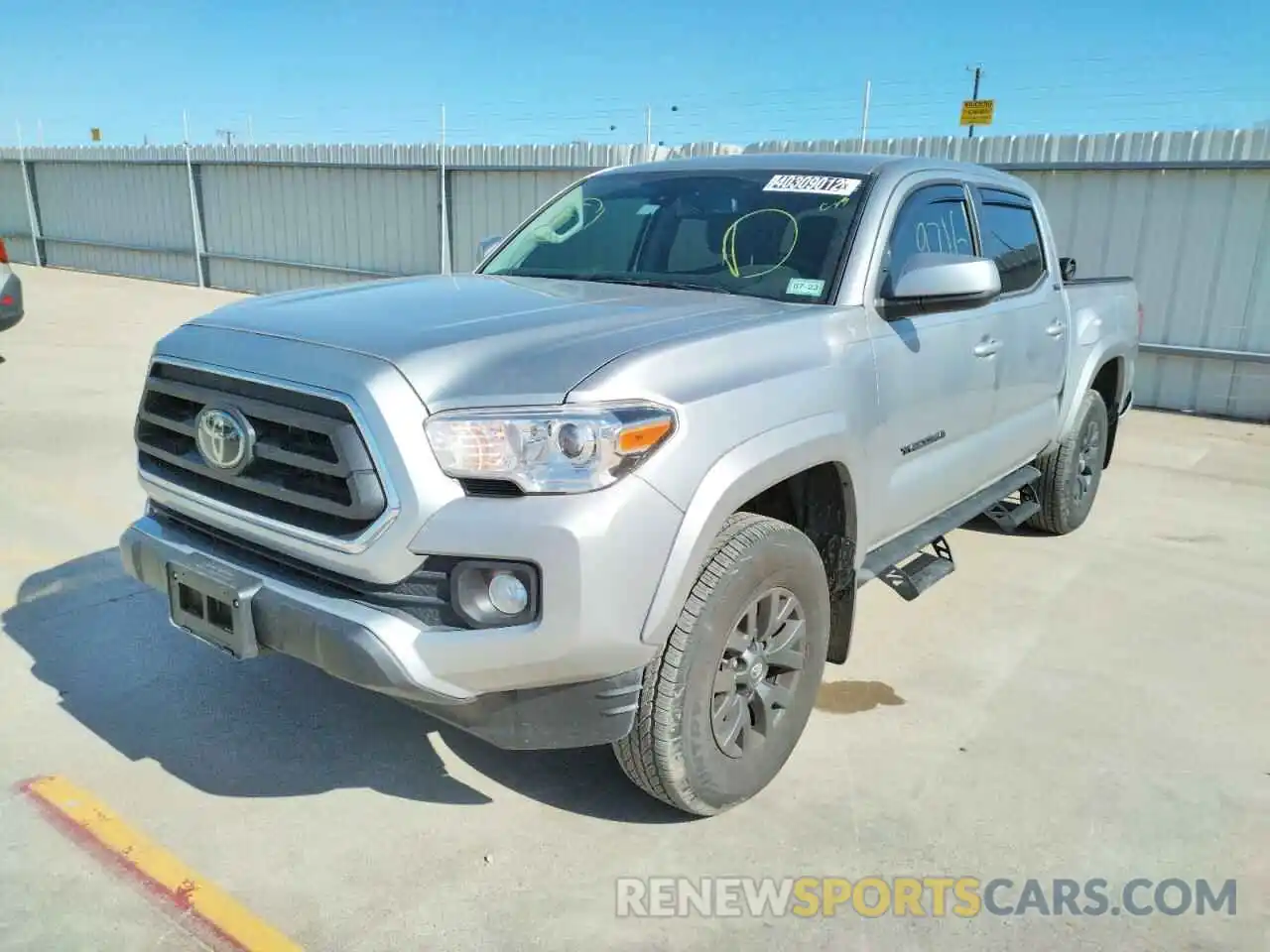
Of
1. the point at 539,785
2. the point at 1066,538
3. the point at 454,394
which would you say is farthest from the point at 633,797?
the point at 1066,538

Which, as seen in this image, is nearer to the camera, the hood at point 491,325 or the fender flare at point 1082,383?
the hood at point 491,325

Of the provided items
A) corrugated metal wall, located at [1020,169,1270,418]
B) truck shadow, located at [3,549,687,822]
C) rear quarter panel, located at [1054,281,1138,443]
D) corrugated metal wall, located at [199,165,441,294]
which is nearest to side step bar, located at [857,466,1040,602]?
rear quarter panel, located at [1054,281,1138,443]

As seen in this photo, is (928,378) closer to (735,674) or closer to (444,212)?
(735,674)

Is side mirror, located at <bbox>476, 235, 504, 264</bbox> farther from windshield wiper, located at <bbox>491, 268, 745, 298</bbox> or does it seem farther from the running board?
the running board

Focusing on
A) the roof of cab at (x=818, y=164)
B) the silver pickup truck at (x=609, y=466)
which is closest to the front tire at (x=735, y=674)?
the silver pickup truck at (x=609, y=466)

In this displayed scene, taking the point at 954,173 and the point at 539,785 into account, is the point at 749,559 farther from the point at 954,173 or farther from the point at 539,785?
the point at 954,173

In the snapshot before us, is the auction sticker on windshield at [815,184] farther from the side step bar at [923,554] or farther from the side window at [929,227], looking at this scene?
the side step bar at [923,554]

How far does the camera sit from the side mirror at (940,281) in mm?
3133

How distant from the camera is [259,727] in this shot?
328cm

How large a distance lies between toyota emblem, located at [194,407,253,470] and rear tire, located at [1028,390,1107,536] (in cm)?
414

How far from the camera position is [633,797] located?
9.77 feet

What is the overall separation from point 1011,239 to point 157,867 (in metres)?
4.23

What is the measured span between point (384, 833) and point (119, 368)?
28.4 feet

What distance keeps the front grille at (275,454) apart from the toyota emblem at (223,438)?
0.8 inches
